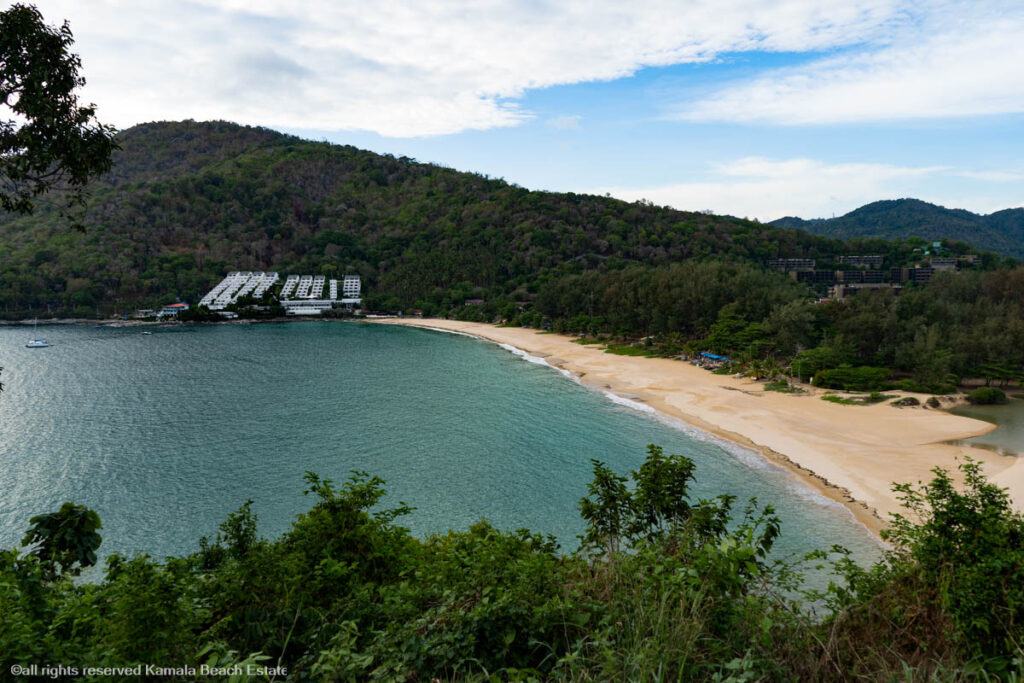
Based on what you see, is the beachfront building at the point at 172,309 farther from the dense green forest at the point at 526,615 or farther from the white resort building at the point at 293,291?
the dense green forest at the point at 526,615

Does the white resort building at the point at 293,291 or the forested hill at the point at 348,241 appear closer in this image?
the forested hill at the point at 348,241

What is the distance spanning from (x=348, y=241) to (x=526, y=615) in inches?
6724

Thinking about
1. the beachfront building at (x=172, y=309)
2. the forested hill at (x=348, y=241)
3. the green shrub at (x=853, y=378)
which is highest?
the forested hill at (x=348, y=241)

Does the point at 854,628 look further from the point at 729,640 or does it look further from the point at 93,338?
the point at 93,338

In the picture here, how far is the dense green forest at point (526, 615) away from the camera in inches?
187

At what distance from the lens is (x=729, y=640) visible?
4.95 m

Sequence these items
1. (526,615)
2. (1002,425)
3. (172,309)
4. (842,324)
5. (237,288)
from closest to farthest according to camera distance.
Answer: (526,615) → (1002,425) → (842,324) → (172,309) → (237,288)

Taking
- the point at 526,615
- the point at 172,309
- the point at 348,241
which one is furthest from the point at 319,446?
the point at 348,241

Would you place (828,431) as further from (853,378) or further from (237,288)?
(237,288)

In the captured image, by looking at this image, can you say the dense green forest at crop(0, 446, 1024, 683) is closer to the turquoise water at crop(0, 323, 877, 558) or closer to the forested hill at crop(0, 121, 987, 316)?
the turquoise water at crop(0, 323, 877, 558)

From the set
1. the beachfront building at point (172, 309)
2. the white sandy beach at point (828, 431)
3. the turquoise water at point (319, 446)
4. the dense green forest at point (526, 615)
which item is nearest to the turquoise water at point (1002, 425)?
the white sandy beach at point (828, 431)

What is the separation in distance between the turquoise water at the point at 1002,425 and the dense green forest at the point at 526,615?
91.9ft

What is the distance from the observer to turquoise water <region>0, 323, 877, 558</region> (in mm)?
22062

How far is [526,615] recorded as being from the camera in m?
5.93
